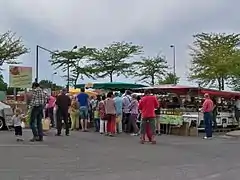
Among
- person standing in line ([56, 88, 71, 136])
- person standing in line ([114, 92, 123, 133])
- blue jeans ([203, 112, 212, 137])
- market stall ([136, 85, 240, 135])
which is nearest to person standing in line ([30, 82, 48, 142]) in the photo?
person standing in line ([56, 88, 71, 136])

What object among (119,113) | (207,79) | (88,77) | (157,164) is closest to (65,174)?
(157,164)

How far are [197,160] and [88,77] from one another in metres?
49.1

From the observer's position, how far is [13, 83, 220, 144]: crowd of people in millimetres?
15773

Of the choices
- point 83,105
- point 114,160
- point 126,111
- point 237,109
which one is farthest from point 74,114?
point 114,160

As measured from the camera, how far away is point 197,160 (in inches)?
483

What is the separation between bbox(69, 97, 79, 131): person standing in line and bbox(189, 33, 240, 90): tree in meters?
24.5

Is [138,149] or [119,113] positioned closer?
[138,149]

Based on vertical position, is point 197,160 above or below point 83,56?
below

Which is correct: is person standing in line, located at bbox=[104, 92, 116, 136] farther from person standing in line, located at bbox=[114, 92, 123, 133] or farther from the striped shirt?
the striped shirt

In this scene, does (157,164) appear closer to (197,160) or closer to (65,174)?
(197,160)

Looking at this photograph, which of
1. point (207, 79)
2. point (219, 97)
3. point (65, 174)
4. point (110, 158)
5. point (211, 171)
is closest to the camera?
point (65, 174)

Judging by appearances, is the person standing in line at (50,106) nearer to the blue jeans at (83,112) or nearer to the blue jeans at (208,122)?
the blue jeans at (83,112)

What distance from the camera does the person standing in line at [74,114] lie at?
70.7ft

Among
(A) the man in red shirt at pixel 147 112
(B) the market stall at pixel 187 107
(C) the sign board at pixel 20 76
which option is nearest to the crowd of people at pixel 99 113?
(A) the man in red shirt at pixel 147 112
